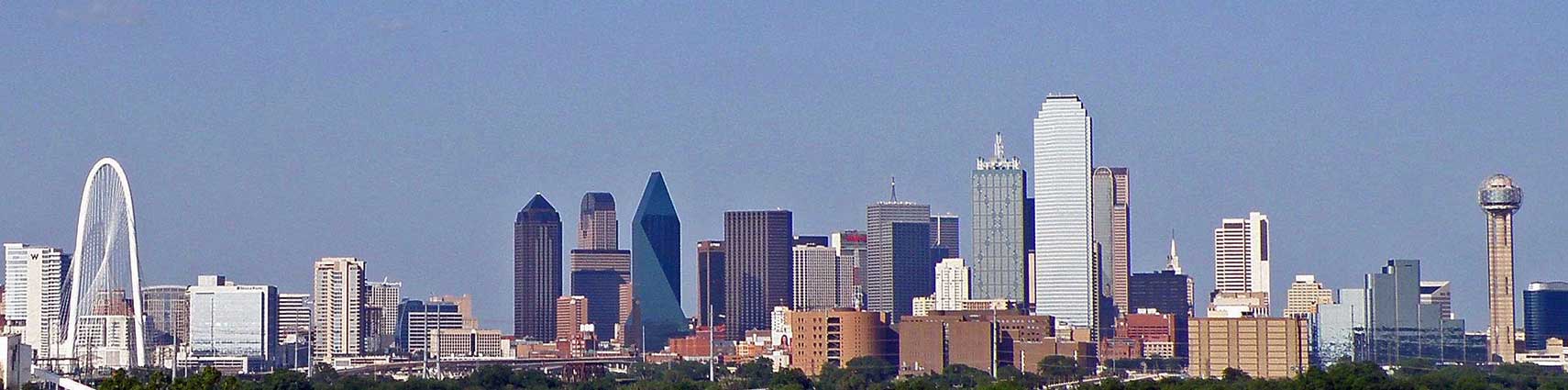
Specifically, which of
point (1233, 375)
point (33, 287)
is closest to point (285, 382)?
point (33, 287)

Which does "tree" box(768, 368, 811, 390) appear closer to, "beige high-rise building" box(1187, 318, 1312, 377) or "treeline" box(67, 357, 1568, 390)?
"treeline" box(67, 357, 1568, 390)

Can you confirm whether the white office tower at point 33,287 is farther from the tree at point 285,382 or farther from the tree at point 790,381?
the tree at point 790,381

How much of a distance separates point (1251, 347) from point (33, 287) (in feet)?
242

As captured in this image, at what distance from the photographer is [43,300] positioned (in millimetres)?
170875

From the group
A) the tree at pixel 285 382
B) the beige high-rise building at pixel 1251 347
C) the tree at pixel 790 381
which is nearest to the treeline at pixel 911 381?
the tree at pixel 285 382

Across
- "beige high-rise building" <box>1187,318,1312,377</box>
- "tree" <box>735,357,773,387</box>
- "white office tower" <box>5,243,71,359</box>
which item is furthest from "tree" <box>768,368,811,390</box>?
"white office tower" <box>5,243,71,359</box>

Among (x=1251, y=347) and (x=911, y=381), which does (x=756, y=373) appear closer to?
(x=911, y=381)

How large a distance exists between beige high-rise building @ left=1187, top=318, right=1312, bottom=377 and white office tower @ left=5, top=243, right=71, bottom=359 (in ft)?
224

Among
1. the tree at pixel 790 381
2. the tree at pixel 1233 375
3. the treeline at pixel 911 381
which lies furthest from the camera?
the tree at pixel 1233 375

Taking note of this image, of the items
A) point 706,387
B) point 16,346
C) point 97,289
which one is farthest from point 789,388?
point 16,346

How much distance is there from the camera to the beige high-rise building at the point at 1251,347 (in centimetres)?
18112

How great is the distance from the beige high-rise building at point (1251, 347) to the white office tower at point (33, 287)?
6831 centimetres

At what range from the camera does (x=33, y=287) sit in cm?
17900

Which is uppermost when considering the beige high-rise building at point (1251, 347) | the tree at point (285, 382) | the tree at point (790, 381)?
the beige high-rise building at point (1251, 347)
